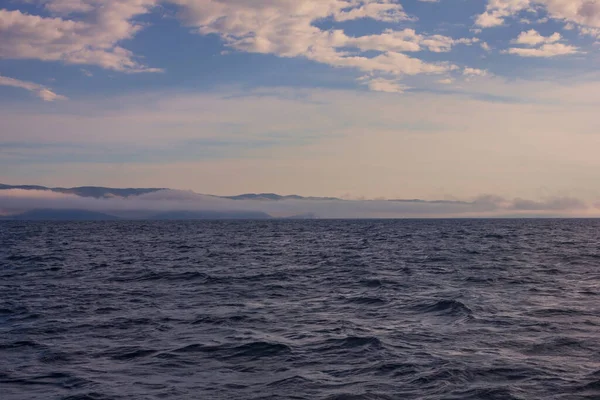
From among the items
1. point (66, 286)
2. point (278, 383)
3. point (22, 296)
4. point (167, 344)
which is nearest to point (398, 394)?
point (278, 383)

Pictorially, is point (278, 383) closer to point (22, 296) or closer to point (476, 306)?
point (476, 306)

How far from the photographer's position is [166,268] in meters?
43.7

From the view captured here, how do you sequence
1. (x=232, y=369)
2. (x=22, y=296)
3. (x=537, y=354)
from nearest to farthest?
Answer: (x=232, y=369), (x=537, y=354), (x=22, y=296)

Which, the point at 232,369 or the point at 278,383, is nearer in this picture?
the point at 278,383

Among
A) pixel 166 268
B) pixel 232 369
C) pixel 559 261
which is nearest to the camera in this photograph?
pixel 232 369

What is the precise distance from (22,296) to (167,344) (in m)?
14.2

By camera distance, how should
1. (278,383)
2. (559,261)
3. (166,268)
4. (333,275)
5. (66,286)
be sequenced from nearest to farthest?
(278,383)
(66,286)
(333,275)
(166,268)
(559,261)

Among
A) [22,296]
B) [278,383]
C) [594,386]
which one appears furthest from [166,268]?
[594,386]

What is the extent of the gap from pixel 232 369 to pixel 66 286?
20.9m

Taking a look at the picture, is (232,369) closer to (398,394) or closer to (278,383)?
(278,383)

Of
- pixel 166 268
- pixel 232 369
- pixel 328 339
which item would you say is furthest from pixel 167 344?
pixel 166 268

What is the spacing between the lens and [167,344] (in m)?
18.7

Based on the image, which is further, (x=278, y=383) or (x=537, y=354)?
(x=537, y=354)

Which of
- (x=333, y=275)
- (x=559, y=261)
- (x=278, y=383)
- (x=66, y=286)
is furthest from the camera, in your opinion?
(x=559, y=261)
